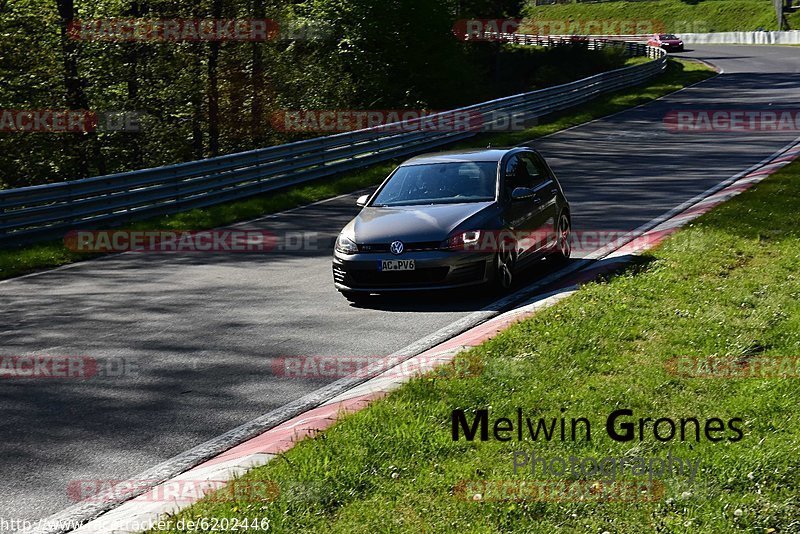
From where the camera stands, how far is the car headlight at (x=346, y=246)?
10.9 meters

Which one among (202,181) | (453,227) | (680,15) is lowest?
(202,181)

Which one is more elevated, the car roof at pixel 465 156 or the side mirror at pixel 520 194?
the car roof at pixel 465 156

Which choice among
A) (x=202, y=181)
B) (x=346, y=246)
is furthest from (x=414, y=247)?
(x=202, y=181)

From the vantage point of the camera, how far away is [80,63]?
31641mm

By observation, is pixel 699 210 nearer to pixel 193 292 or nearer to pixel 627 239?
pixel 627 239

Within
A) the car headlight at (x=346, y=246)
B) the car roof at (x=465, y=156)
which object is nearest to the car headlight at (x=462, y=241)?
the car headlight at (x=346, y=246)

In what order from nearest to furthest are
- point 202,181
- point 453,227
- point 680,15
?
point 453,227 → point 202,181 → point 680,15

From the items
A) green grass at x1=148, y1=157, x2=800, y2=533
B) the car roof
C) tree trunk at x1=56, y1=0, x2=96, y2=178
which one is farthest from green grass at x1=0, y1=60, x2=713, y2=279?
tree trunk at x1=56, y1=0, x2=96, y2=178

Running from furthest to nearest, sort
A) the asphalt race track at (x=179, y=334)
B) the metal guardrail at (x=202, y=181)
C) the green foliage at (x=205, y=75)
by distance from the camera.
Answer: the green foliage at (x=205, y=75), the metal guardrail at (x=202, y=181), the asphalt race track at (x=179, y=334)

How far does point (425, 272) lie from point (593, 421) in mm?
4713

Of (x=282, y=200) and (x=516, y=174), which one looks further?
(x=282, y=200)

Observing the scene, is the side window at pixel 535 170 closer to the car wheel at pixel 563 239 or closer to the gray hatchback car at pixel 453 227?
the gray hatchback car at pixel 453 227

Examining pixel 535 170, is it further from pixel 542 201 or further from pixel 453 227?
pixel 453 227

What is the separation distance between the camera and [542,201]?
12.3 m
